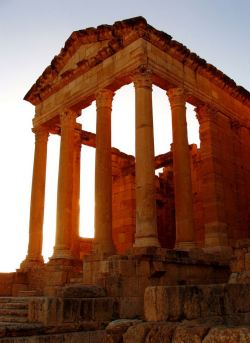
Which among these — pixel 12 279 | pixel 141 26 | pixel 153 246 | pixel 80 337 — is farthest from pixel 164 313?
pixel 12 279

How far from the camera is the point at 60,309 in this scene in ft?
31.0

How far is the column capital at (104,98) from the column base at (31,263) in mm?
7906

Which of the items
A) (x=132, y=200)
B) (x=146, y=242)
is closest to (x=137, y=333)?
(x=146, y=242)

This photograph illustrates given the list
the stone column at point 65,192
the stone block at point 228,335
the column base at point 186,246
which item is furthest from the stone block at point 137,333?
the stone column at point 65,192

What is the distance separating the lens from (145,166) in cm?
1481

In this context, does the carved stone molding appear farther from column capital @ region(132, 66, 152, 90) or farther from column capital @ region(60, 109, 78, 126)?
column capital @ region(132, 66, 152, 90)

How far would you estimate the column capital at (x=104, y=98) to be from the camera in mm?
17250

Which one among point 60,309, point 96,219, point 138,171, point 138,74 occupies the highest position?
point 138,74

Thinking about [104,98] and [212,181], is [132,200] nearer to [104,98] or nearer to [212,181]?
[212,181]

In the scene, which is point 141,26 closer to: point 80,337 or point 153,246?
point 153,246

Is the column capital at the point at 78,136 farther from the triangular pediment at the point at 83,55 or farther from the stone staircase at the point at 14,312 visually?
the stone staircase at the point at 14,312

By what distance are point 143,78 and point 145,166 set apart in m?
3.50

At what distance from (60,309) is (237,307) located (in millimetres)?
4114

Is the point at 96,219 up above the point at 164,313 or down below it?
above
